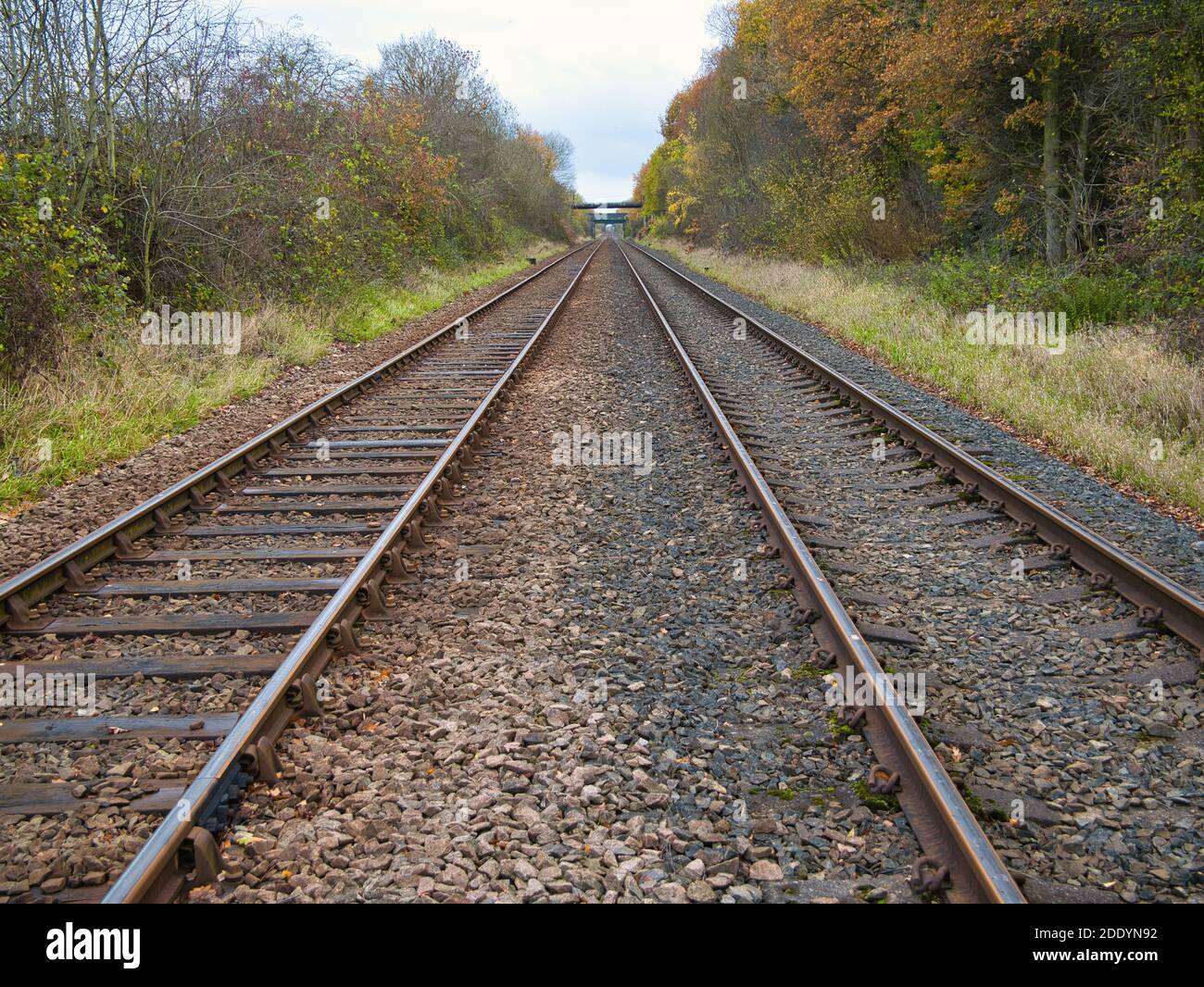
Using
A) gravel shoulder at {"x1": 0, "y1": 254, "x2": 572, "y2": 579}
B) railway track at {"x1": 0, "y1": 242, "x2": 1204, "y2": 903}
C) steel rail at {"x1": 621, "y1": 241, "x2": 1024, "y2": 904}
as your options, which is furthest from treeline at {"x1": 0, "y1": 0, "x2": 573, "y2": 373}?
steel rail at {"x1": 621, "y1": 241, "x2": 1024, "y2": 904}

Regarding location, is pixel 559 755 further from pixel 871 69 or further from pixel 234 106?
pixel 871 69

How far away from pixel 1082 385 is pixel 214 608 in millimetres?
9098

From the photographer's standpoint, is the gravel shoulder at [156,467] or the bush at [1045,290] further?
the bush at [1045,290]

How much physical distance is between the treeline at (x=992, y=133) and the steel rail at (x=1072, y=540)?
5492mm

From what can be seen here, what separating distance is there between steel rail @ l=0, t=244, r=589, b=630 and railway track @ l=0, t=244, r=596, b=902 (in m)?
0.01

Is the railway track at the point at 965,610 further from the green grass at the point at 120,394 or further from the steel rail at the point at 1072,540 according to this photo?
the green grass at the point at 120,394

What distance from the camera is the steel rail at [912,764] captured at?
8.01 ft

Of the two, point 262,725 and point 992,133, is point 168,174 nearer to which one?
point 262,725

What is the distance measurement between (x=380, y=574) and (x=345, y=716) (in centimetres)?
135

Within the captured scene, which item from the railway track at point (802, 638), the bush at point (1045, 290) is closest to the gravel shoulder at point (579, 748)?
the railway track at point (802, 638)

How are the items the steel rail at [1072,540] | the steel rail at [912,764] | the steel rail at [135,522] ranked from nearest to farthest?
the steel rail at [912,764], the steel rail at [1072,540], the steel rail at [135,522]

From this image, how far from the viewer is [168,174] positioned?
11.5m
